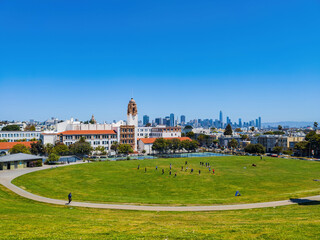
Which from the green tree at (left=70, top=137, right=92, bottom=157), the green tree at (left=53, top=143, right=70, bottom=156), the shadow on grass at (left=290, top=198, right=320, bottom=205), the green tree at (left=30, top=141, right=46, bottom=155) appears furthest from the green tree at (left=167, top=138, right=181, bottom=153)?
the shadow on grass at (left=290, top=198, right=320, bottom=205)

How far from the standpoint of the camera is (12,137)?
417ft

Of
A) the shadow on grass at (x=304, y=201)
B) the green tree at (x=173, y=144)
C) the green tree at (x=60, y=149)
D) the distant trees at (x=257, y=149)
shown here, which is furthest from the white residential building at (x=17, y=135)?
the shadow on grass at (x=304, y=201)

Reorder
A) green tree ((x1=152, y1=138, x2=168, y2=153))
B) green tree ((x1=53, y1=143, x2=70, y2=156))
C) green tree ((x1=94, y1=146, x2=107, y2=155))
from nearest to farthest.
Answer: green tree ((x1=53, y1=143, x2=70, y2=156)), green tree ((x1=94, y1=146, x2=107, y2=155)), green tree ((x1=152, y1=138, x2=168, y2=153))

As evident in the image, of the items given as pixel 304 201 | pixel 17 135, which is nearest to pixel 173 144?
pixel 17 135

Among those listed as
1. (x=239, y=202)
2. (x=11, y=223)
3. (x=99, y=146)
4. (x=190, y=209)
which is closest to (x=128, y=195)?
(x=190, y=209)

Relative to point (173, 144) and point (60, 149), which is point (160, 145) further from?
point (60, 149)

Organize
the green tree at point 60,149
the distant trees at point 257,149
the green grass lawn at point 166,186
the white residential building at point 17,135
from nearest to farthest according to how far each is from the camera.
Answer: the green grass lawn at point 166,186
the green tree at point 60,149
the distant trees at point 257,149
the white residential building at point 17,135

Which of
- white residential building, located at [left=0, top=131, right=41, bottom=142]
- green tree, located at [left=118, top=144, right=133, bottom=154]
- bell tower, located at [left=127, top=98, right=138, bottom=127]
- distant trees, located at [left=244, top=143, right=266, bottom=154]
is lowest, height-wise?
distant trees, located at [left=244, top=143, right=266, bottom=154]

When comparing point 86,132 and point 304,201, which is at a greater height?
point 86,132

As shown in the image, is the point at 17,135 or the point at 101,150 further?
the point at 17,135

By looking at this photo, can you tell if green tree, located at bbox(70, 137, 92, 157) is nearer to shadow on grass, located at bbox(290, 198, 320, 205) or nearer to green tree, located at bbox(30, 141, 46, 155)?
green tree, located at bbox(30, 141, 46, 155)

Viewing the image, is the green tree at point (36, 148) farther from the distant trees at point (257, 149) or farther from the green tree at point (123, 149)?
the distant trees at point (257, 149)

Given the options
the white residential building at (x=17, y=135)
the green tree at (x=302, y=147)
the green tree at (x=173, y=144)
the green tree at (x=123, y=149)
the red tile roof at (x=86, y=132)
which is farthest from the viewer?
the white residential building at (x=17, y=135)

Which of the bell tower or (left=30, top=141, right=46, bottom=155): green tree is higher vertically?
the bell tower
